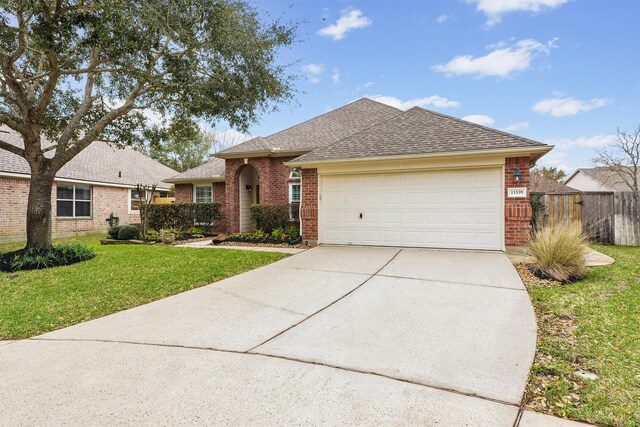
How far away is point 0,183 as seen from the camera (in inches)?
506

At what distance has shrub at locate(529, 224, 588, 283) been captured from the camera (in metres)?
5.87

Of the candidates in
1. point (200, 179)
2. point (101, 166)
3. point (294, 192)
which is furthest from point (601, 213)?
point (101, 166)

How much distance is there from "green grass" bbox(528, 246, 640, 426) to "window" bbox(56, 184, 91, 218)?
1885 centimetres

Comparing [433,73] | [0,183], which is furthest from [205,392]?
[0,183]

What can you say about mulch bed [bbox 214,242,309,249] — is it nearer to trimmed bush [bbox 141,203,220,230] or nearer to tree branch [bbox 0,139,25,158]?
trimmed bush [bbox 141,203,220,230]

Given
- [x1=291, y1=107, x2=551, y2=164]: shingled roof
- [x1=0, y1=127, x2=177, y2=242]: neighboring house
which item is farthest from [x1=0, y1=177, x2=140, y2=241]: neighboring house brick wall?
[x1=291, y1=107, x2=551, y2=164]: shingled roof

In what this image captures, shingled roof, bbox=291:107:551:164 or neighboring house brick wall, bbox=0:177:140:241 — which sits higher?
shingled roof, bbox=291:107:551:164

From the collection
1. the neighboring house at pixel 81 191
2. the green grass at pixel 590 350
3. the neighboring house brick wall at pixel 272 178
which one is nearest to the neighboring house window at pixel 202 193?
the neighboring house brick wall at pixel 272 178

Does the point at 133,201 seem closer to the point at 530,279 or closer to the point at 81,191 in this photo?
the point at 81,191

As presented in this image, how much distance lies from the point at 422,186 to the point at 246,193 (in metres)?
9.37

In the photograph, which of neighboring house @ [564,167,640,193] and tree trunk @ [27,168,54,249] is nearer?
tree trunk @ [27,168,54,249]

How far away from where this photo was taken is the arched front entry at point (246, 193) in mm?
15292

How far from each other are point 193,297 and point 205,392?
9.92ft

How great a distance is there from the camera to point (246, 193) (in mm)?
15828
